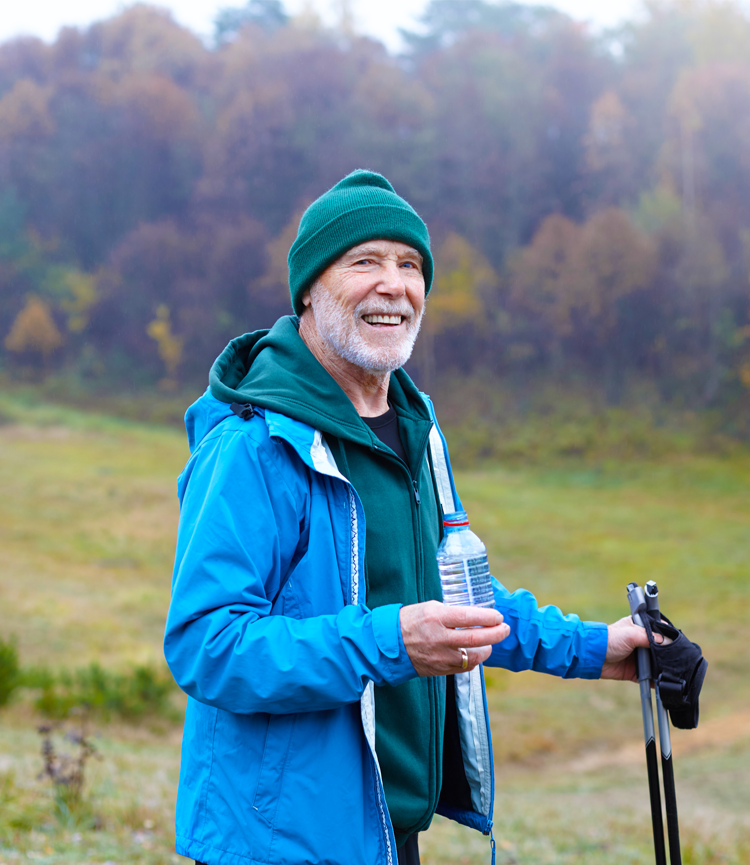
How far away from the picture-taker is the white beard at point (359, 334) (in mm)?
1965

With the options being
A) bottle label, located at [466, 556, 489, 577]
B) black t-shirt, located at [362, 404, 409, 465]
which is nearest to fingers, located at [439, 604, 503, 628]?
bottle label, located at [466, 556, 489, 577]

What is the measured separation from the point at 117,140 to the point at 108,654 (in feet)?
108

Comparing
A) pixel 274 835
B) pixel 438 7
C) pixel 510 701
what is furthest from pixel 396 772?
pixel 438 7

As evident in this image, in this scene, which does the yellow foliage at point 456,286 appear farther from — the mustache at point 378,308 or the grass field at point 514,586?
the mustache at point 378,308

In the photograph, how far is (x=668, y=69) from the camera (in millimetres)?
40281

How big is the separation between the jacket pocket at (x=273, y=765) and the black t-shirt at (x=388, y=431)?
668 millimetres

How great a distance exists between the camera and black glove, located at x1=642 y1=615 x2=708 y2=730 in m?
1.97

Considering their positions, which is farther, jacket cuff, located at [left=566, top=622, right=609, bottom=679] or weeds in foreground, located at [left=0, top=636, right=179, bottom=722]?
weeds in foreground, located at [left=0, top=636, right=179, bottom=722]

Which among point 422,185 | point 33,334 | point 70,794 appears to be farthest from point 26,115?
point 70,794

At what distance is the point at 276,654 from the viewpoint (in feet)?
5.04

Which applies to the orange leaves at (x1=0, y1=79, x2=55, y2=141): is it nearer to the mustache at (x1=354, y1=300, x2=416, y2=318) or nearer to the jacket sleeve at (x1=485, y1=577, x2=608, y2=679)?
the mustache at (x1=354, y1=300, x2=416, y2=318)

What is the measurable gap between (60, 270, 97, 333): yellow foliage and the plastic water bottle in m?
40.5

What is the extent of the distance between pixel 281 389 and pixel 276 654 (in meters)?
0.55

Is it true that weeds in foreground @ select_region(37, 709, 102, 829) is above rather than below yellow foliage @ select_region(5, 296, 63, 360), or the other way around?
below
